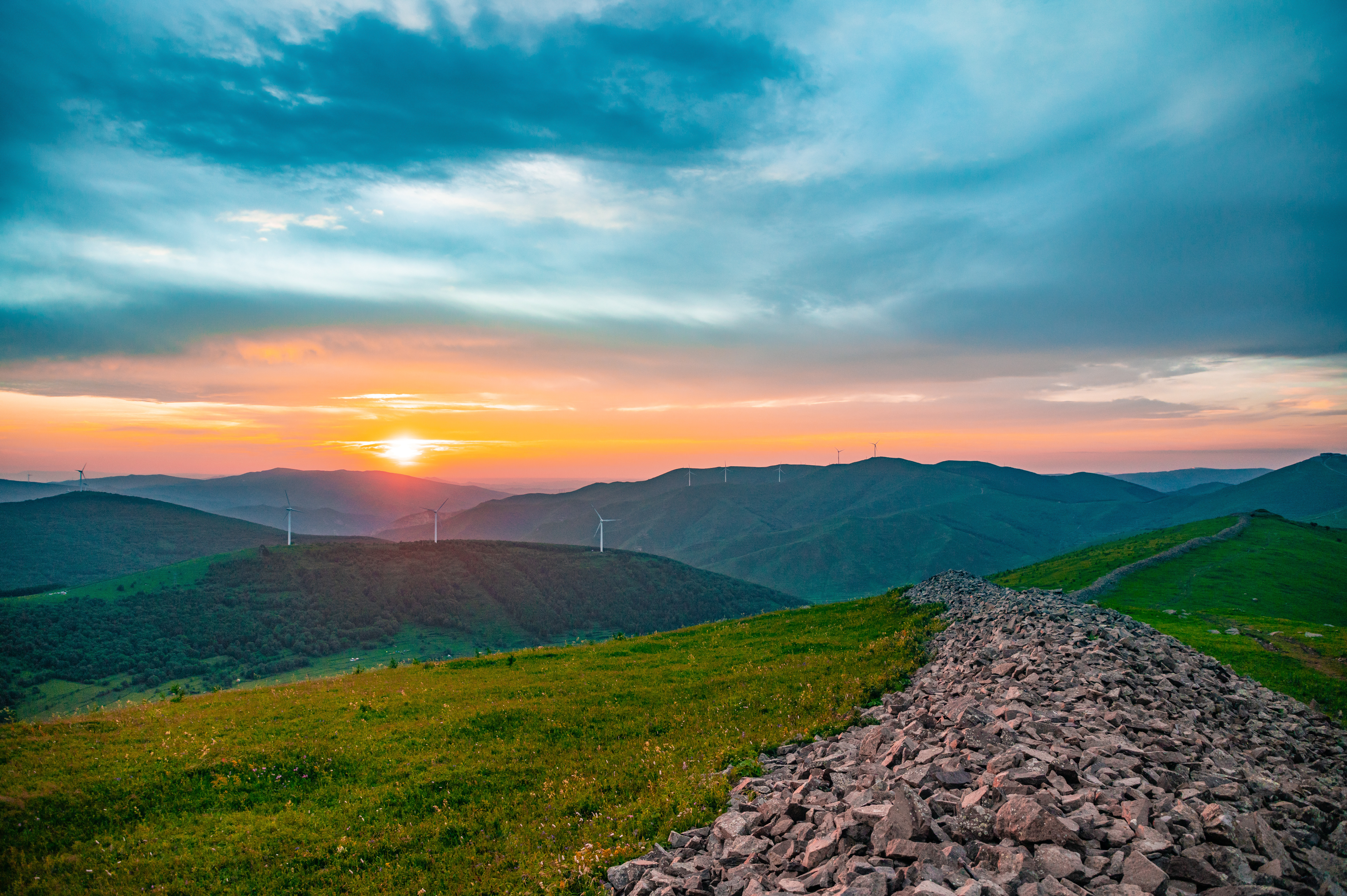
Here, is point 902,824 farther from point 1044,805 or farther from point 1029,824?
point 1044,805

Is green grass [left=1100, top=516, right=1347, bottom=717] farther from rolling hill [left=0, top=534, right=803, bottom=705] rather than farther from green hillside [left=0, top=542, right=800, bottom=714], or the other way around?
rolling hill [left=0, top=534, right=803, bottom=705]

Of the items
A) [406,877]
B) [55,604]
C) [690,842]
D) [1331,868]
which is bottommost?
[55,604]

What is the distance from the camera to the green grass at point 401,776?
1230 cm

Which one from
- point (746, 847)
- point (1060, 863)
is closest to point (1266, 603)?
point (1060, 863)

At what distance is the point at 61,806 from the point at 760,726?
17459 mm

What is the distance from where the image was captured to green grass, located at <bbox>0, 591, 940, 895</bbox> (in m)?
12.3

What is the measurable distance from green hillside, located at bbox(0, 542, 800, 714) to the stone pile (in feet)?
434

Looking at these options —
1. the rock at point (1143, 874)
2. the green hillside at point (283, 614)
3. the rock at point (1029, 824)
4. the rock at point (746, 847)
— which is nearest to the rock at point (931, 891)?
the rock at point (1029, 824)

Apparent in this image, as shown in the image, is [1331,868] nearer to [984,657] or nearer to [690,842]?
[690,842]

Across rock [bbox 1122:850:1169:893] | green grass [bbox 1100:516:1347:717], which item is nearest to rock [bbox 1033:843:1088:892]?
rock [bbox 1122:850:1169:893]

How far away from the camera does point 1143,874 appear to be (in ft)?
25.7

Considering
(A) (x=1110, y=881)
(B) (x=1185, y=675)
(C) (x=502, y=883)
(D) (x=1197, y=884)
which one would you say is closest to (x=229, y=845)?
(C) (x=502, y=883)

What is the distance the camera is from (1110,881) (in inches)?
310

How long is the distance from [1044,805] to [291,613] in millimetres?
171903
